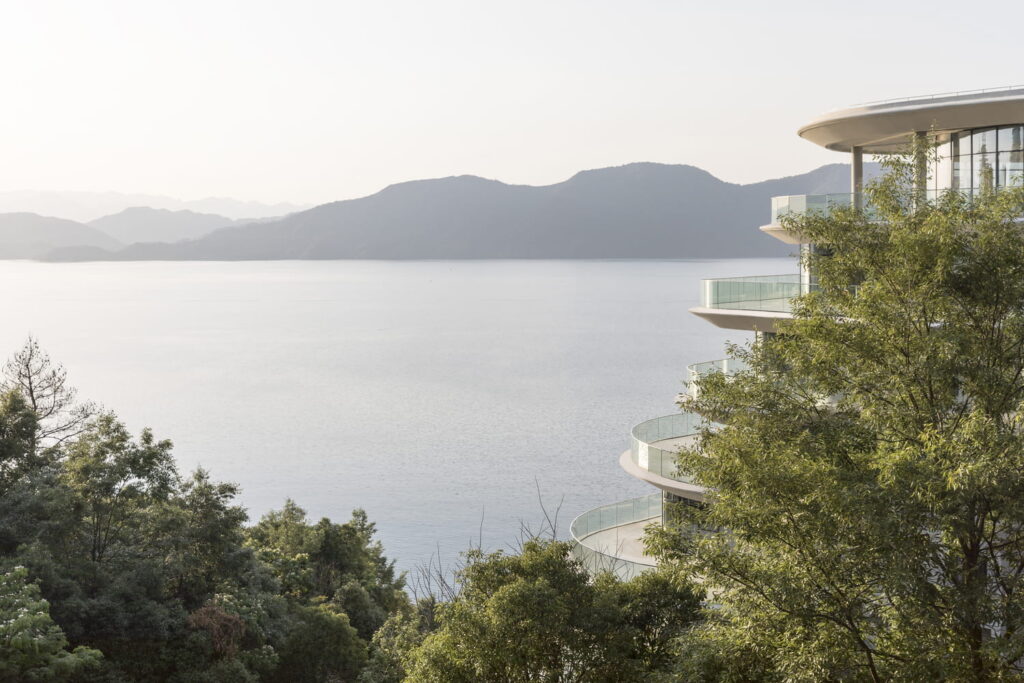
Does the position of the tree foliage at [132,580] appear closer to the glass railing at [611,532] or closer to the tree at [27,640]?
the tree at [27,640]

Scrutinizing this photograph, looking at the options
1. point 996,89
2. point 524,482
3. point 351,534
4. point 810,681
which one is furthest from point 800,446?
point 524,482

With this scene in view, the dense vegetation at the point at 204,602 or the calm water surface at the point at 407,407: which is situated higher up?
the dense vegetation at the point at 204,602

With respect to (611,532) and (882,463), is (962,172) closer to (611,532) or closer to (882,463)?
(611,532)

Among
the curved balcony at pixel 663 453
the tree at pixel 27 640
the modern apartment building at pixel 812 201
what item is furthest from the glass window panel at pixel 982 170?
the tree at pixel 27 640

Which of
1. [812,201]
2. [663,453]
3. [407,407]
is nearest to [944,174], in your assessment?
[812,201]

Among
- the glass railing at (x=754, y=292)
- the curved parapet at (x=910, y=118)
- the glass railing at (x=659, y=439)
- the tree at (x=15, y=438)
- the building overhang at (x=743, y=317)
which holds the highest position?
the curved parapet at (x=910, y=118)

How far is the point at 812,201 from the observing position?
25.7m

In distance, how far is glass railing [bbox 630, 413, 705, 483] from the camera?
27.7m

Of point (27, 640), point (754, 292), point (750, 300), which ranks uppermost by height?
point (754, 292)

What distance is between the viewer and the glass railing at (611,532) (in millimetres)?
27391

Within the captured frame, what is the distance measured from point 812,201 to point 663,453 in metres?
8.24

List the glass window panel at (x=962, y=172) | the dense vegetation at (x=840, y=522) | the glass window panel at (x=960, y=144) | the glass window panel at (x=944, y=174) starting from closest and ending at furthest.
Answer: the dense vegetation at (x=840, y=522)
the glass window panel at (x=962, y=172)
the glass window panel at (x=960, y=144)
the glass window panel at (x=944, y=174)

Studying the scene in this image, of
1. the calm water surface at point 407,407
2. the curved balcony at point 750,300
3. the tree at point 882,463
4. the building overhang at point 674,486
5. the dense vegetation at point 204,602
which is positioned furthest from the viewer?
the calm water surface at point 407,407

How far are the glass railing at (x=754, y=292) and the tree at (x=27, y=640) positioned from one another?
18700 mm
